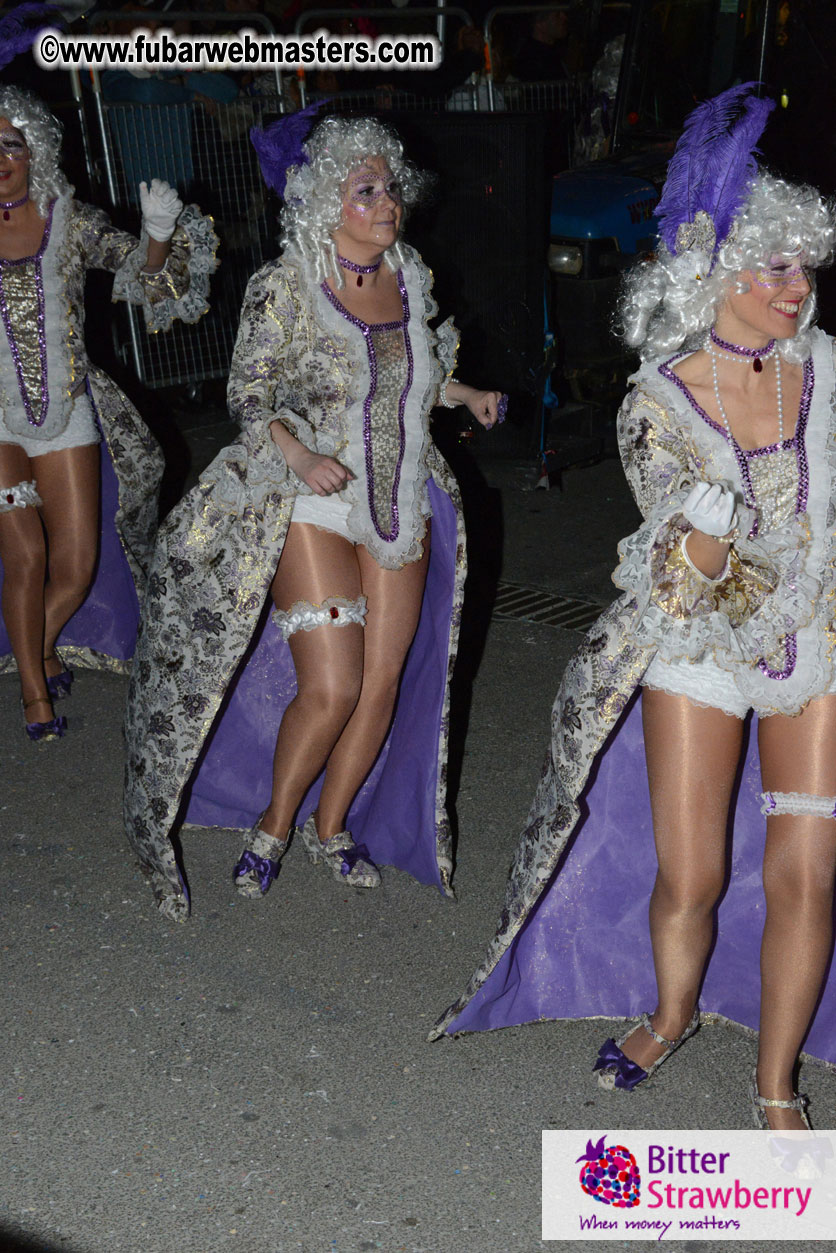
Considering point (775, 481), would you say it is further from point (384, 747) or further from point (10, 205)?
point (10, 205)

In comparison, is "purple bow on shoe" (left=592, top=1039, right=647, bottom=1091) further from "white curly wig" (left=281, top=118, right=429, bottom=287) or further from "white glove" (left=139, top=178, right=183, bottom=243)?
"white glove" (left=139, top=178, right=183, bottom=243)

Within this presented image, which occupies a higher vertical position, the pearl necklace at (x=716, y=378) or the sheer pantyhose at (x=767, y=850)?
the pearl necklace at (x=716, y=378)

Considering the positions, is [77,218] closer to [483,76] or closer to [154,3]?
[154,3]

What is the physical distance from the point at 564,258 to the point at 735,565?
5.42m

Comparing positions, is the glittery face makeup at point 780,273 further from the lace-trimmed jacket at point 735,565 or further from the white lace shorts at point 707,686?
the white lace shorts at point 707,686

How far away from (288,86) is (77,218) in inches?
194

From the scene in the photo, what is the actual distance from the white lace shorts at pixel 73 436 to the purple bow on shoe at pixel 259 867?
5.56 ft

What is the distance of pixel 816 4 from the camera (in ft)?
24.3

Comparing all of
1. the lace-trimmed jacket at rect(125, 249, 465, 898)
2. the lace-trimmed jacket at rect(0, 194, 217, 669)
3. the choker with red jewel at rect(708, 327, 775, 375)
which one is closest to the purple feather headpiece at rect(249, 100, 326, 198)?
the lace-trimmed jacket at rect(125, 249, 465, 898)

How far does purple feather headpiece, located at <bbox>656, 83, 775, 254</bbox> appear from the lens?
2.65 m

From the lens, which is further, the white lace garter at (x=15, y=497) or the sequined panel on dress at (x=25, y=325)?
the white lace garter at (x=15, y=497)

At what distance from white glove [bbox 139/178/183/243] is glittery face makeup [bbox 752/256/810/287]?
2.13 meters

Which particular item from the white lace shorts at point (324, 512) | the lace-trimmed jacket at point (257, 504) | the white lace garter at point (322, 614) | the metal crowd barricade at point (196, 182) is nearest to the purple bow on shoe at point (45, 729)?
the lace-trimmed jacket at point (257, 504)

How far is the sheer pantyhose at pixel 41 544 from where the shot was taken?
15.4 ft
